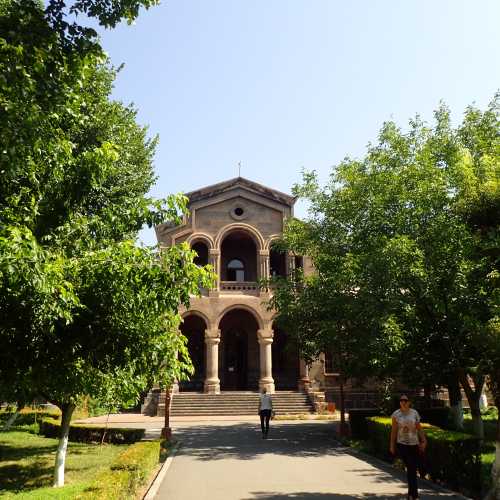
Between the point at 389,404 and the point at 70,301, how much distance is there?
48.8 feet

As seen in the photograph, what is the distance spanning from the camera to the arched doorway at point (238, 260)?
1266 inches

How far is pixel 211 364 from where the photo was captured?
27.6 meters

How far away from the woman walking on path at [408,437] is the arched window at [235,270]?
2341 cm

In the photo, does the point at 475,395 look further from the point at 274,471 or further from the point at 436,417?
the point at 274,471

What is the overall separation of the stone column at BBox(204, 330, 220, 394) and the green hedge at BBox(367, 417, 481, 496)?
17.5 m

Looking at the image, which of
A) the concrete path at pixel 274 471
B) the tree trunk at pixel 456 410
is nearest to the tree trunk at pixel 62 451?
the concrete path at pixel 274 471

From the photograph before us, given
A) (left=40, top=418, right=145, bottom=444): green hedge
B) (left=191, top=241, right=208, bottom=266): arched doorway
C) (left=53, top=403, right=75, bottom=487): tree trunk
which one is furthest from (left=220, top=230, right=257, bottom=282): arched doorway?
(left=53, top=403, right=75, bottom=487): tree trunk

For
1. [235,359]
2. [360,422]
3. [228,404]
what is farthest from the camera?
[235,359]

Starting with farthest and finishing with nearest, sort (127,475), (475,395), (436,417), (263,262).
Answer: (263,262)
(436,417)
(475,395)
(127,475)

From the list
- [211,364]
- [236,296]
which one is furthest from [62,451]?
[236,296]

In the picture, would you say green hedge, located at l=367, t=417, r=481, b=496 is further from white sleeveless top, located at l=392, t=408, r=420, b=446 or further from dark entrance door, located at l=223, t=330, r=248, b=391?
dark entrance door, located at l=223, t=330, r=248, b=391

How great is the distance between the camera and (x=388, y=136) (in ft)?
62.1

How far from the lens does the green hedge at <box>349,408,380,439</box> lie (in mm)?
17109

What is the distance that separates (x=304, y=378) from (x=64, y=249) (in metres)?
22.5
